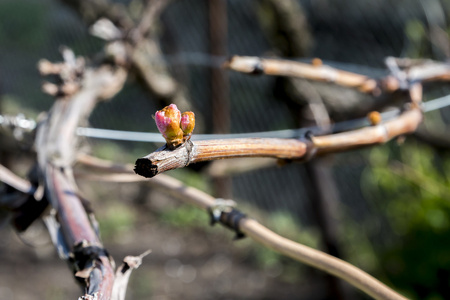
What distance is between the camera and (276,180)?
319cm

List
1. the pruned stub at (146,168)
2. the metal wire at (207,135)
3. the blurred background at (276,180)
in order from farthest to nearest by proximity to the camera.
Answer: the blurred background at (276,180) → the metal wire at (207,135) → the pruned stub at (146,168)

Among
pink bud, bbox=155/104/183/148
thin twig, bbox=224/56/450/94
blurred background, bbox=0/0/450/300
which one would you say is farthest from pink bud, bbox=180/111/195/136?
blurred background, bbox=0/0/450/300

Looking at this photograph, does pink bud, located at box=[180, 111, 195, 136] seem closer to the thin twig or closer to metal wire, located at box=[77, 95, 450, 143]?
metal wire, located at box=[77, 95, 450, 143]

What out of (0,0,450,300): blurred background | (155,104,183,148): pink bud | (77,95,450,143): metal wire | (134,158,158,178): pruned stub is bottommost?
(134,158,158,178): pruned stub

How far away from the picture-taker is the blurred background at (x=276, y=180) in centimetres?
187

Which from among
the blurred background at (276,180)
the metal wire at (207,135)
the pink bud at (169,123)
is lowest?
the pink bud at (169,123)

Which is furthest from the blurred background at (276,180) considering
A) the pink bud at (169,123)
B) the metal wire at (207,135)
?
the pink bud at (169,123)

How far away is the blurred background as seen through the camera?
1.87 metres

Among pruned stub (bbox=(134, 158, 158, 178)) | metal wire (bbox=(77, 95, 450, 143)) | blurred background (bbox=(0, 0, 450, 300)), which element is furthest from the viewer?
blurred background (bbox=(0, 0, 450, 300))

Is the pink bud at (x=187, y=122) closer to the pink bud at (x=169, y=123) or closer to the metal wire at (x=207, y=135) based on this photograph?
the pink bud at (x=169, y=123)

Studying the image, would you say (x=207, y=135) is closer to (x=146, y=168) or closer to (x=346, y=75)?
(x=346, y=75)

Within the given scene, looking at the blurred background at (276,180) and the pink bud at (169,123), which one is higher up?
the blurred background at (276,180)

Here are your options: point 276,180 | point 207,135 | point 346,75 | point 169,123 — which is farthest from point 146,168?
point 276,180

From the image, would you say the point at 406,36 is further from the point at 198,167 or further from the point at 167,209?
the point at 167,209
